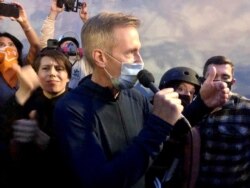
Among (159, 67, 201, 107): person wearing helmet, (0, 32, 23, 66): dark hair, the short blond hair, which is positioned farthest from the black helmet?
the short blond hair

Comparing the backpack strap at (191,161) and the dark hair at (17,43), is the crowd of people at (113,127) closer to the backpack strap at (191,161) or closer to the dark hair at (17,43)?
the backpack strap at (191,161)

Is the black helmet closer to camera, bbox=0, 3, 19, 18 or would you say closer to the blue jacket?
camera, bbox=0, 3, 19, 18

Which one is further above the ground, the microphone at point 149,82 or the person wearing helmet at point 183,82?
the microphone at point 149,82

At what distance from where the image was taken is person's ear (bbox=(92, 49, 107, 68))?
7.62 feet

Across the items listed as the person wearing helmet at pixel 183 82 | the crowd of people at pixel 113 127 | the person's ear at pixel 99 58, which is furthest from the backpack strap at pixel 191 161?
the person wearing helmet at pixel 183 82

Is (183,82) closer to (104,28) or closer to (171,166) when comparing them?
(171,166)

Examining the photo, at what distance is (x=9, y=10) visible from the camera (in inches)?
158

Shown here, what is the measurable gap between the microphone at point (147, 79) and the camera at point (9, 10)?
2.08 metres

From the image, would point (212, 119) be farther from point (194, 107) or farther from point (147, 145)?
point (147, 145)

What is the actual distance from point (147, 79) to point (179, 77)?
6.31 feet

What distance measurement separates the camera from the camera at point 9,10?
3873 mm

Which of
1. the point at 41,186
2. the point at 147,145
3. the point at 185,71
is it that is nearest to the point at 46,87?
the point at 41,186

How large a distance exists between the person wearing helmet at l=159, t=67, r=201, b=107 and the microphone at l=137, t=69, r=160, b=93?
1.69 metres

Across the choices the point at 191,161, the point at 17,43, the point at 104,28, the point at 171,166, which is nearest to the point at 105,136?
Result: the point at 104,28
